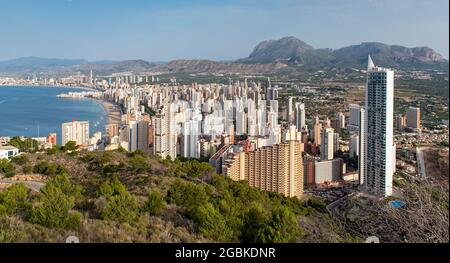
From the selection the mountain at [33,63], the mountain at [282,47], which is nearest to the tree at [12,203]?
the mountain at [33,63]

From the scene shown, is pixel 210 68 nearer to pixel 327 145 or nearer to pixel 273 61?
pixel 273 61

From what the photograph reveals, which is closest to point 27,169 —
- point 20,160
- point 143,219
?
point 20,160

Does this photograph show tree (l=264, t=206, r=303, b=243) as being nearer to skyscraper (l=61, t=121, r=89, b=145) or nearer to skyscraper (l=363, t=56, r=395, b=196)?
skyscraper (l=363, t=56, r=395, b=196)

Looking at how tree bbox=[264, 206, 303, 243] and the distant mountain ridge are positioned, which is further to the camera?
the distant mountain ridge

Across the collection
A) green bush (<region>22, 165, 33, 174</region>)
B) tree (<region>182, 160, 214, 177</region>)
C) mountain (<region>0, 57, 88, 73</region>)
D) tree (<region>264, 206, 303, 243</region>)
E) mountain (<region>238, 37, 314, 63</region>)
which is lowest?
tree (<region>182, 160, 214, 177</region>)

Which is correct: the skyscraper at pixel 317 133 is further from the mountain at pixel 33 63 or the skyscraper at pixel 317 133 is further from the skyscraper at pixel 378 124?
the mountain at pixel 33 63

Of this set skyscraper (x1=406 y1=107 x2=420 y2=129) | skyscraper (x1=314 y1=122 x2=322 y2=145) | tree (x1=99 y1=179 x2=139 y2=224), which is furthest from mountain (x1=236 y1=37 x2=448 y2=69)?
skyscraper (x1=314 y1=122 x2=322 y2=145)
